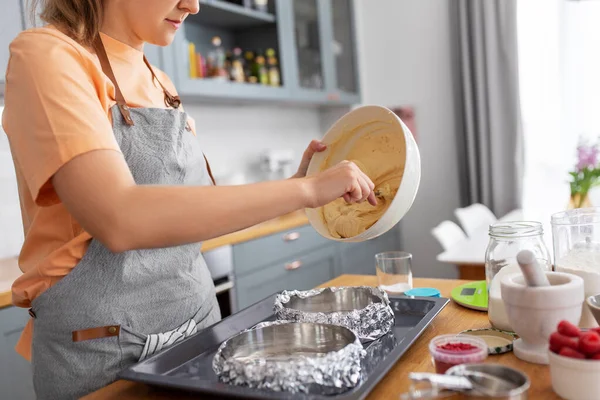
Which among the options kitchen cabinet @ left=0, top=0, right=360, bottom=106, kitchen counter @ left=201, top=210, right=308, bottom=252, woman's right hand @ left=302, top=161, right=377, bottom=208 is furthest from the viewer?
kitchen cabinet @ left=0, top=0, right=360, bottom=106

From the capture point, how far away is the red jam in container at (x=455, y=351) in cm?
74

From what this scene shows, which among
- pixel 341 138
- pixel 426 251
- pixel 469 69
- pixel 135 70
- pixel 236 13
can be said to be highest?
pixel 236 13

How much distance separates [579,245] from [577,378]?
0.32 metres

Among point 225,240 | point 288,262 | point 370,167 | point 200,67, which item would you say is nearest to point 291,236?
point 288,262

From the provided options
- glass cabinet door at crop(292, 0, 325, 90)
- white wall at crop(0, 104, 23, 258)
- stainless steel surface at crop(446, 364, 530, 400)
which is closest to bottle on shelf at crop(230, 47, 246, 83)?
glass cabinet door at crop(292, 0, 325, 90)

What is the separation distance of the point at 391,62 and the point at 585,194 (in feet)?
5.51

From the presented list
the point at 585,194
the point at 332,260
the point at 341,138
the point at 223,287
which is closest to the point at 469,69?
the point at 585,194

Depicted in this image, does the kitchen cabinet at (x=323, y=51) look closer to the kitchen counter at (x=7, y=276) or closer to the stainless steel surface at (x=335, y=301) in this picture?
the kitchen counter at (x=7, y=276)

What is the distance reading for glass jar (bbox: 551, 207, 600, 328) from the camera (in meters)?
0.87

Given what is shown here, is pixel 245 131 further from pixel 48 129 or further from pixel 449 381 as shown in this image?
pixel 449 381

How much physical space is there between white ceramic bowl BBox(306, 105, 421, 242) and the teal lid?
291 mm

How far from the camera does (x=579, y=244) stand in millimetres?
917

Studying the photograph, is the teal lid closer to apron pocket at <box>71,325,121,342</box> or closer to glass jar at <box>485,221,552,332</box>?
glass jar at <box>485,221,552,332</box>

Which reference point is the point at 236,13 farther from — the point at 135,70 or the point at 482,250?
the point at 135,70
